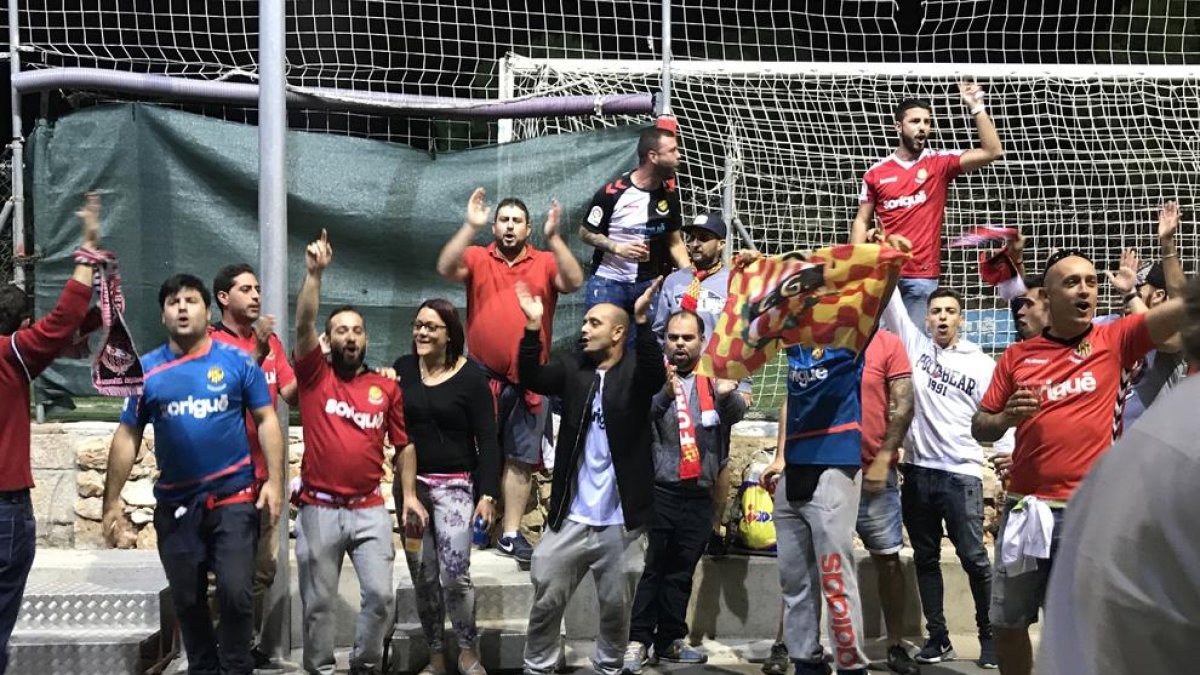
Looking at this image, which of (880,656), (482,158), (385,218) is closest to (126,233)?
(385,218)

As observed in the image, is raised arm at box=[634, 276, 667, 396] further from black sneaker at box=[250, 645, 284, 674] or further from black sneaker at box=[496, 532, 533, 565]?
black sneaker at box=[250, 645, 284, 674]

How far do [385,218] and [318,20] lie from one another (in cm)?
232

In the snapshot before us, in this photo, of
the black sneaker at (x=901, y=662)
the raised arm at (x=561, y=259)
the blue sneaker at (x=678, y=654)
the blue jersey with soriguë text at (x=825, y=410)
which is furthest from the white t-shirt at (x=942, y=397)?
the raised arm at (x=561, y=259)

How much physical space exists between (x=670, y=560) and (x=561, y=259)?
169 cm

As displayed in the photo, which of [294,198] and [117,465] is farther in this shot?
[294,198]

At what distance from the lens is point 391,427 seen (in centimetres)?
729

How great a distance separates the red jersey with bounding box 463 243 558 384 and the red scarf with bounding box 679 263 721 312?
78cm

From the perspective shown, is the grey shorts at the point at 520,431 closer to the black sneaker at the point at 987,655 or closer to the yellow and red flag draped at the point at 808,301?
the yellow and red flag draped at the point at 808,301

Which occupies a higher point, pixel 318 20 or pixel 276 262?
pixel 318 20

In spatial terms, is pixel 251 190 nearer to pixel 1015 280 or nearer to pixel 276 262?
pixel 276 262

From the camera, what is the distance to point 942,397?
27.1 ft

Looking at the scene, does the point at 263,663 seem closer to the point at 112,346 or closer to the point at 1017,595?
the point at 112,346

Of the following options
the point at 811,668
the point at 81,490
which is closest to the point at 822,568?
the point at 811,668

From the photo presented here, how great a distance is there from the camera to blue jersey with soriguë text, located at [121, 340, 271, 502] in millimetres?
6574
